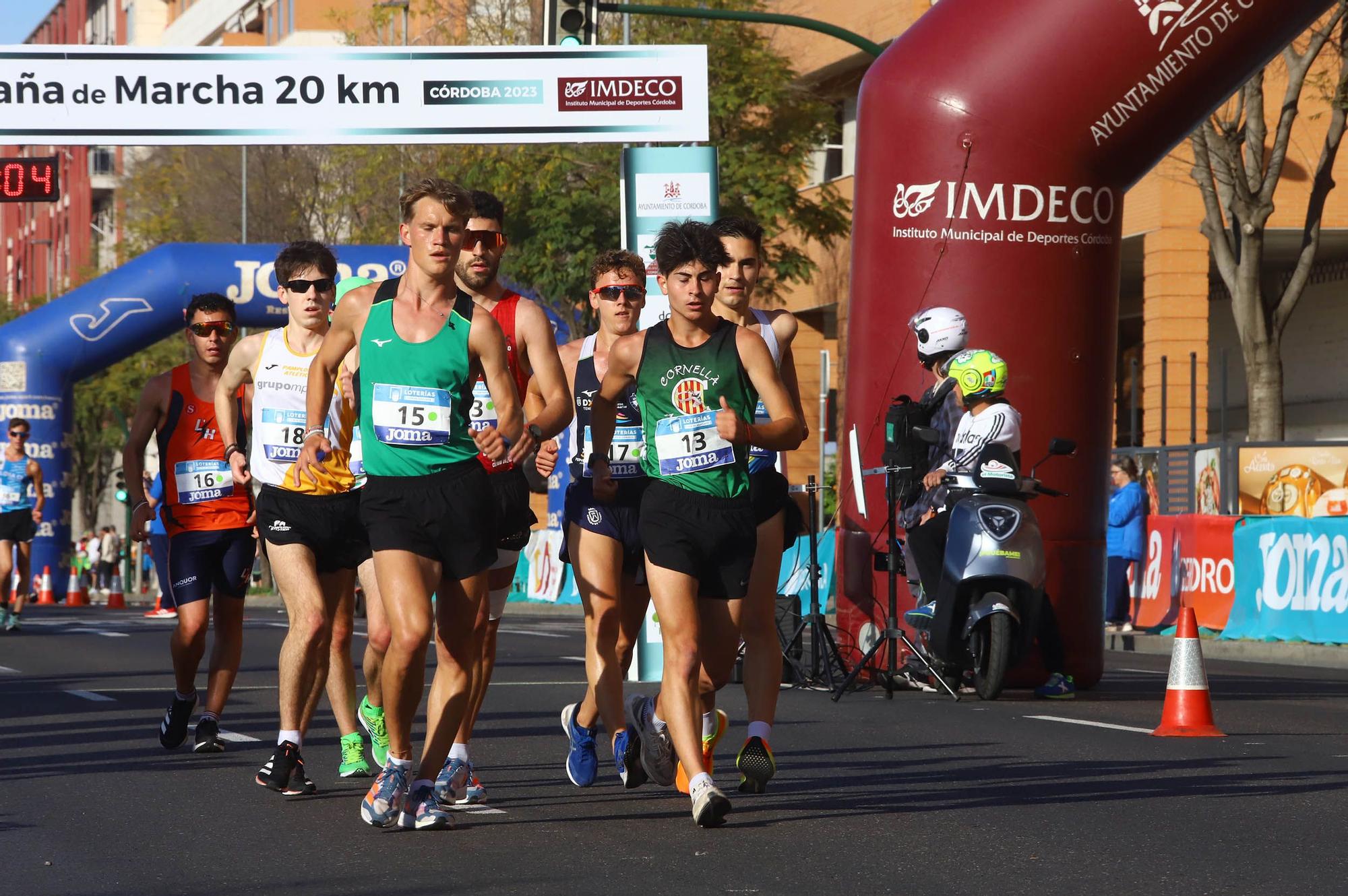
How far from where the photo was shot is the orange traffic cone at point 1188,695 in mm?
10320

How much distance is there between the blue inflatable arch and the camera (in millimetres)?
27328

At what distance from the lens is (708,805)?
6.89 meters

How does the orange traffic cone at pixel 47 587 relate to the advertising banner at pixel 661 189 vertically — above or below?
below

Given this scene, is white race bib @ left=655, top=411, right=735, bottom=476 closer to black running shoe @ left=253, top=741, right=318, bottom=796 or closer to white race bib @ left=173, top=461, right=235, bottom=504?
black running shoe @ left=253, top=741, right=318, bottom=796

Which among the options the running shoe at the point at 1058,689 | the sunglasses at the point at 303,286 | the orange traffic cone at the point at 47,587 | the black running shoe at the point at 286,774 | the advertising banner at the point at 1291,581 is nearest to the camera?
the black running shoe at the point at 286,774

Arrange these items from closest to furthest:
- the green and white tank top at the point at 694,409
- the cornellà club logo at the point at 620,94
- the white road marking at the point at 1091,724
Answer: the green and white tank top at the point at 694,409, the white road marking at the point at 1091,724, the cornellà club logo at the point at 620,94

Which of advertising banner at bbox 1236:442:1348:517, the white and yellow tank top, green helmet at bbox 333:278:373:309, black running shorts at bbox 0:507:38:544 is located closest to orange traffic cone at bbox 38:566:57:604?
black running shorts at bbox 0:507:38:544

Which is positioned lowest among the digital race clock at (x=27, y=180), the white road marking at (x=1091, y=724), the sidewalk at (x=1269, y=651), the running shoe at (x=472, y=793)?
the sidewalk at (x=1269, y=651)

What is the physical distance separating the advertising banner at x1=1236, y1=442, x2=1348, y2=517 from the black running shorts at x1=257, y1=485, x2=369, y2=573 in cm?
1306

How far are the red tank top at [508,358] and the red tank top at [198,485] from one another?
1975 millimetres

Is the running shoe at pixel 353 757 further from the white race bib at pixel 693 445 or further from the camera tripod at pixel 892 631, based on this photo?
the camera tripod at pixel 892 631

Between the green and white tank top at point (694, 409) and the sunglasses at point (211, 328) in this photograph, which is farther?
the sunglasses at point (211, 328)

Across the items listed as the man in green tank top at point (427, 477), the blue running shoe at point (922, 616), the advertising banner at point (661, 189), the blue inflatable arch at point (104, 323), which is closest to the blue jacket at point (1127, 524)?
the blue inflatable arch at point (104, 323)

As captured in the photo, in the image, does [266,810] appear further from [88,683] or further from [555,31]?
[555,31]
